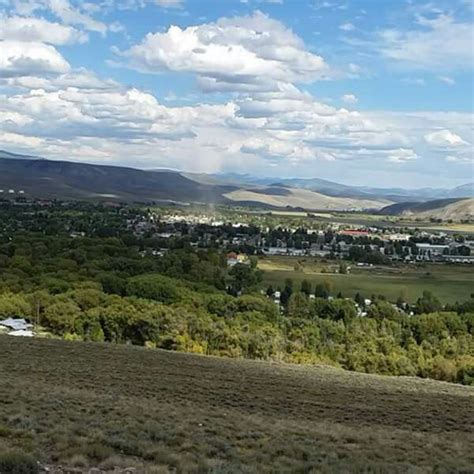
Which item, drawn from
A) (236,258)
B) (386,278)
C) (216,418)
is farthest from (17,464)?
(236,258)

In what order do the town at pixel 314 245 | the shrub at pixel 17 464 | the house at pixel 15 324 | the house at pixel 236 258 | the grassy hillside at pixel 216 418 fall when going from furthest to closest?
the town at pixel 314 245 → the house at pixel 236 258 → the house at pixel 15 324 → the grassy hillside at pixel 216 418 → the shrub at pixel 17 464

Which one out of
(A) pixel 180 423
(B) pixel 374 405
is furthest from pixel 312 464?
(B) pixel 374 405

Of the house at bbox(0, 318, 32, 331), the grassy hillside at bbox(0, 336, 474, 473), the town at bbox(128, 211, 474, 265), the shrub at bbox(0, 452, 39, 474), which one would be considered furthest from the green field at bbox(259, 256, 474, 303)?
the shrub at bbox(0, 452, 39, 474)

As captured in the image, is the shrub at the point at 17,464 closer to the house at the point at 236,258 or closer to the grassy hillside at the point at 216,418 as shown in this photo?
the grassy hillside at the point at 216,418

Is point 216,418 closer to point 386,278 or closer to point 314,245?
point 386,278

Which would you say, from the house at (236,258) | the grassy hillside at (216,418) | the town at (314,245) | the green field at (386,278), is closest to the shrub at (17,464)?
the grassy hillside at (216,418)

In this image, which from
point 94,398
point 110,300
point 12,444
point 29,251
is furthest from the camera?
point 29,251

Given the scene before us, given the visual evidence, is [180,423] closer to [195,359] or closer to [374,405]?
[374,405]

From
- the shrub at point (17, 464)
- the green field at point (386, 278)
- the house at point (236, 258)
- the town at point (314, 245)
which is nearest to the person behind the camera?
the shrub at point (17, 464)
